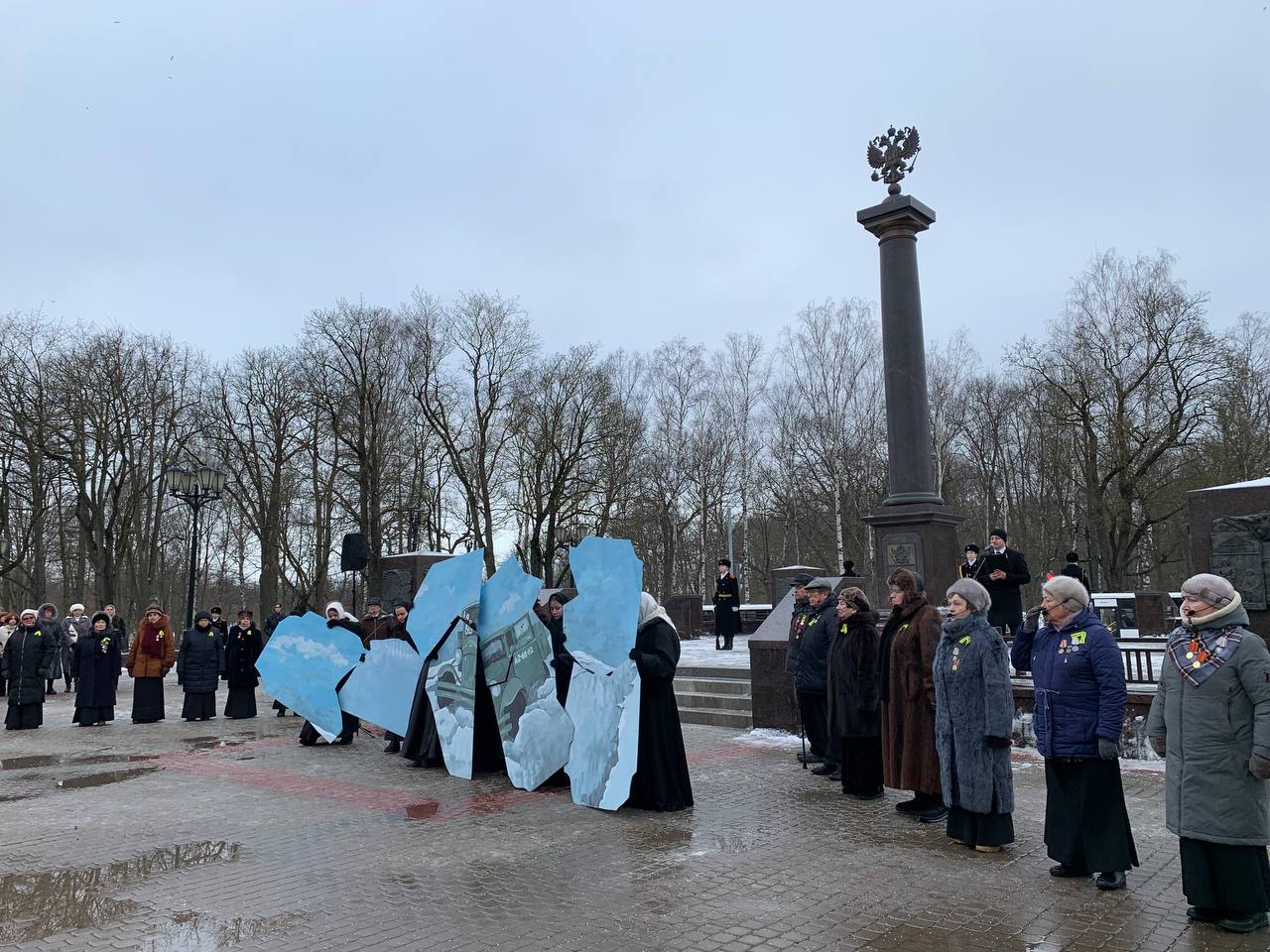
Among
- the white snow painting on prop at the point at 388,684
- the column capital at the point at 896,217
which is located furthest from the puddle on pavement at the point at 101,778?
the column capital at the point at 896,217

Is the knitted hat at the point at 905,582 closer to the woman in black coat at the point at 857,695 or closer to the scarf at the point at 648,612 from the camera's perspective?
the woman in black coat at the point at 857,695

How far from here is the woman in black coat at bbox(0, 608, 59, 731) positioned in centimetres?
1481

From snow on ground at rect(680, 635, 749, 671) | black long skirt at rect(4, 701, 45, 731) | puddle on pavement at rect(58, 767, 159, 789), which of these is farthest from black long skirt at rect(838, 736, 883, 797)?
black long skirt at rect(4, 701, 45, 731)

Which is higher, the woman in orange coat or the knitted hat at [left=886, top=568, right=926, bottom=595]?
the knitted hat at [left=886, top=568, right=926, bottom=595]

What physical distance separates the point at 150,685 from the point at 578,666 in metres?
10.3

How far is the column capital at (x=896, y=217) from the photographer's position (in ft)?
58.7

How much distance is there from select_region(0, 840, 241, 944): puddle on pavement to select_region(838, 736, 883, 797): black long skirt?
5.11 metres

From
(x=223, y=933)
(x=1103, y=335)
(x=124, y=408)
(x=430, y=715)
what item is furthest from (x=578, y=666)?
(x=124, y=408)

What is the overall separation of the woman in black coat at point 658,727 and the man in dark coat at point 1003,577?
19.7ft

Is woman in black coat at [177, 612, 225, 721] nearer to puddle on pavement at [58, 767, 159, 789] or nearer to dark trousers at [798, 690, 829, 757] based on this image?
puddle on pavement at [58, 767, 159, 789]

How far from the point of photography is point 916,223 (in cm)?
1811

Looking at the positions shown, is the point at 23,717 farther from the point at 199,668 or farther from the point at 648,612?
the point at 648,612

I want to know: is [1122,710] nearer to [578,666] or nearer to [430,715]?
[578,666]

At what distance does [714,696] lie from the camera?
562 inches
